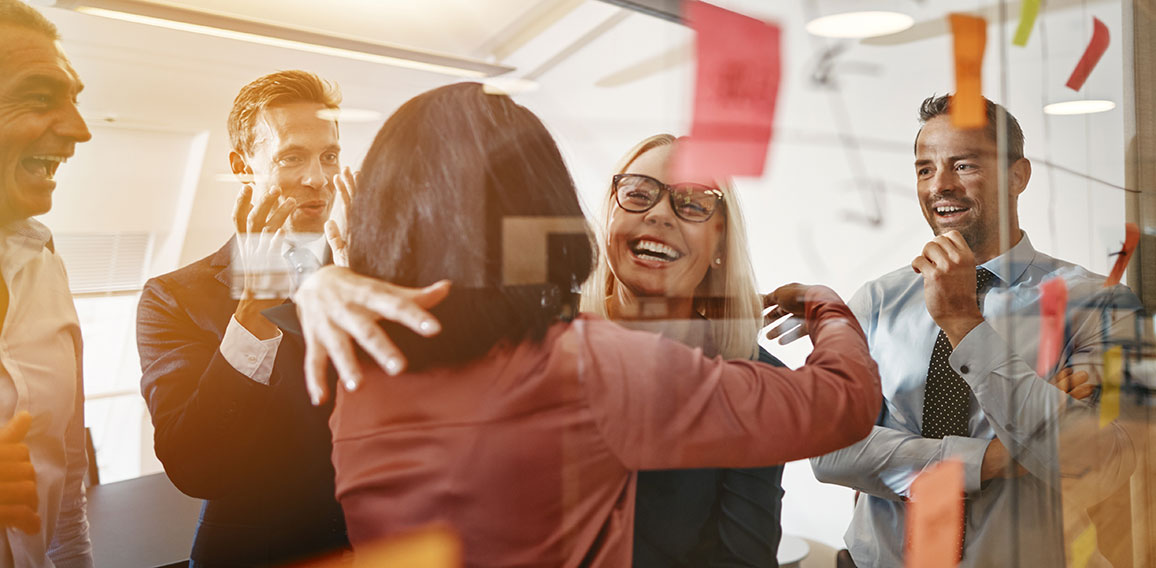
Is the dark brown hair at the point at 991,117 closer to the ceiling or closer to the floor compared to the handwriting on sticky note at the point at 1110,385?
closer to the ceiling

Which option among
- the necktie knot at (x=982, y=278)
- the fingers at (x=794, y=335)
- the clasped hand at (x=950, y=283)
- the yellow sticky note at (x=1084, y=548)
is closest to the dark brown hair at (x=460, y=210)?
the fingers at (x=794, y=335)

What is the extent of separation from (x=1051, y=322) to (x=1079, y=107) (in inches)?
20.5

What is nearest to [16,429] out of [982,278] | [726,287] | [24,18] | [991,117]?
[24,18]

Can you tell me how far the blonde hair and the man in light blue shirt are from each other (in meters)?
0.24

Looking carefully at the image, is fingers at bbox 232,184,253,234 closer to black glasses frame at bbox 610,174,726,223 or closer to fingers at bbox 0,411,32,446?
fingers at bbox 0,411,32,446

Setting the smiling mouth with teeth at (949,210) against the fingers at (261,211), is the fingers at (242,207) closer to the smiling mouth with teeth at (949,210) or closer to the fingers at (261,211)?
the fingers at (261,211)

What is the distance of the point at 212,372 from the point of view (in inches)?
34.6

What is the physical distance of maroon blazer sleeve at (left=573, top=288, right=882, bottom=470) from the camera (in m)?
0.99

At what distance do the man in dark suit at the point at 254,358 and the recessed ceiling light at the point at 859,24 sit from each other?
0.83 m

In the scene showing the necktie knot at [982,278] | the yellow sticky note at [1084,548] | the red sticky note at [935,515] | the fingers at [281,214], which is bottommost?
the yellow sticky note at [1084,548]

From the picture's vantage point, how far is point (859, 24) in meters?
1.34

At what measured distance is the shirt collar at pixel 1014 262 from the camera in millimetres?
1411

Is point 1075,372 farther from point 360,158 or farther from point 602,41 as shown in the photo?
point 360,158

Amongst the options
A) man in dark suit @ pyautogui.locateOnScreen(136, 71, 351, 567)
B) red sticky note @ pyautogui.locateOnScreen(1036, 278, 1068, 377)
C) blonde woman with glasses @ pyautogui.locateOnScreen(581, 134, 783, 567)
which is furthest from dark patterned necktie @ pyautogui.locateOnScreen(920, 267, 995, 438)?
man in dark suit @ pyautogui.locateOnScreen(136, 71, 351, 567)
